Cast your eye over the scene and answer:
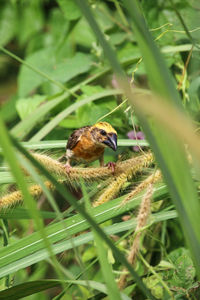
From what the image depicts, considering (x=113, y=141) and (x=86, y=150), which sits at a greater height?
(x=113, y=141)

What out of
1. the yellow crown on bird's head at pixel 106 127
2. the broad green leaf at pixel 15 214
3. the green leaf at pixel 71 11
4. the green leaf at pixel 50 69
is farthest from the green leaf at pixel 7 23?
the broad green leaf at pixel 15 214

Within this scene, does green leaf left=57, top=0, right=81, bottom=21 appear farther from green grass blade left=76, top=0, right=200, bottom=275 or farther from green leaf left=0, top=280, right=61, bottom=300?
green grass blade left=76, top=0, right=200, bottom=275

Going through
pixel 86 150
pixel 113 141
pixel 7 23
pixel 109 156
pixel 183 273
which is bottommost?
pixel 183 273

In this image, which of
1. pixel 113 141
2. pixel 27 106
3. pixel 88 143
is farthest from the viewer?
pixel 27 106

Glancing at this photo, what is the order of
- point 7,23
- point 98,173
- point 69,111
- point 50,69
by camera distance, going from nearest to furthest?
point 98,173, point 69,111, point 50,69, point 7,23

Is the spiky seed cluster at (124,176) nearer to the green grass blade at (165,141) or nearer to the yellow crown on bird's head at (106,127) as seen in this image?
the yellow crown on bird's head at (106,127)

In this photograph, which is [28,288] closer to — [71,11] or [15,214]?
[15,214]

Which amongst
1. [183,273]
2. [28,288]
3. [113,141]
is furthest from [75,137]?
[28,288]
